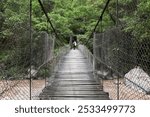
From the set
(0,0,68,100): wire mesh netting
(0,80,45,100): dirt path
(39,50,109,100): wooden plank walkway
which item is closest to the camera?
(0,80,45,100): dirt path

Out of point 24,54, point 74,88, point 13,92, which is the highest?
point 24,54

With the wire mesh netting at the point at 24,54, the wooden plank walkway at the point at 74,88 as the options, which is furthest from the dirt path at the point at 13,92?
the wooden plank walkway at the point at 74,88

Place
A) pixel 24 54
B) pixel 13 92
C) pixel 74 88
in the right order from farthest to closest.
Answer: pixel 13 92 < pixel 24 54 < pixel 74 88

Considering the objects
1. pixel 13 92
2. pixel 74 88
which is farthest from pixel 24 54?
pixel 74 88

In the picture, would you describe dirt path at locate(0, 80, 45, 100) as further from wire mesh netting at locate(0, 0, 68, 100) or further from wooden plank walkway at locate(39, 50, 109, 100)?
wooden plank walkway at locate(39, 50, 109, 100)

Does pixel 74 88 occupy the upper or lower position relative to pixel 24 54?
lower

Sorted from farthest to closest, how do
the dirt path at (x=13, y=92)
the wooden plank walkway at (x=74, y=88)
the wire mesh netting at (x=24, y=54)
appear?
1. the wire mesh netting at (x=24, y=54)
2. the wooden plank walkway at (x=74, y=88)
3. the dirt path at (x=13, y=92)

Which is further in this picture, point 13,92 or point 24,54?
point 13,92

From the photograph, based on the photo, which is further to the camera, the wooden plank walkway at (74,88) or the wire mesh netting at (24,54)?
the wire mesh netting at (24,54)

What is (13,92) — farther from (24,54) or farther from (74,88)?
Result: (74,88)

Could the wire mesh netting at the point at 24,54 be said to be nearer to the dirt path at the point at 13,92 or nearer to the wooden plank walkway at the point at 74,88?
the dirt path at the point at 13,92

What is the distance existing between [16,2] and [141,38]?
9.53 m

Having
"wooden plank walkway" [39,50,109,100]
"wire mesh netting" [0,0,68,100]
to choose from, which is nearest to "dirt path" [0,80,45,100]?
"wire mesh netting" [0,0,68,100]

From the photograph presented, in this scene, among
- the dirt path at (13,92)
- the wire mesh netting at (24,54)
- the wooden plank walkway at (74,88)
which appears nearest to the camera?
the dirt path at (13,92)
